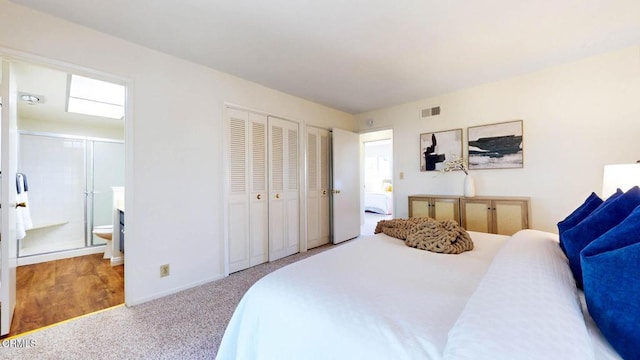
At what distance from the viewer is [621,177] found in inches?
67.9

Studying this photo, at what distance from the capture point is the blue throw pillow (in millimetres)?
634

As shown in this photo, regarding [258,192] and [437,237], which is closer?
[437,237]

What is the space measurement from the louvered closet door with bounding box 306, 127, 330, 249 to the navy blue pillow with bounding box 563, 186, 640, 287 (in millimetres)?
3029

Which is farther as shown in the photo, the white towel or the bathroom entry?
the bathroom entry

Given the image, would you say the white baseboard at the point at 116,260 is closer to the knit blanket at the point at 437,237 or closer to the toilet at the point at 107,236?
the toilet at the point at 107,236

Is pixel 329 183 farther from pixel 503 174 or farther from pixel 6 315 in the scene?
pixel 6 315

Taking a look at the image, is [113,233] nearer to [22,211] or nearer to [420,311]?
[22,211]

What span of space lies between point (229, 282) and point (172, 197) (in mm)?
1061

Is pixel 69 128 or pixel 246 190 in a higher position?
pixel 69 128

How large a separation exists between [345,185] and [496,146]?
219 centimetres

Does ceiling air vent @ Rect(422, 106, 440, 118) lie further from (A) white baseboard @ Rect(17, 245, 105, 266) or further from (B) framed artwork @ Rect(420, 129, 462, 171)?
(A) white baseboard @ Rect(17, 245, 105, 266)

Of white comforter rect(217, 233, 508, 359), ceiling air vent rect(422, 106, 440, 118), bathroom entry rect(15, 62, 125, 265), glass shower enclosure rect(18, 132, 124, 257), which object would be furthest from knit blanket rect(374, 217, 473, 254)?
glass shower enclosure rect(18, 132, 124, 257)

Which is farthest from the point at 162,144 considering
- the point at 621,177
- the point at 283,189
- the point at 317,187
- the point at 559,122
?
the point at 559,122

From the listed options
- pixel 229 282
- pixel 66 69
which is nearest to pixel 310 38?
pixel 66 69
